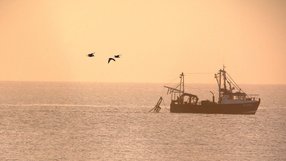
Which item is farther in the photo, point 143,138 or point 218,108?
point 218,108

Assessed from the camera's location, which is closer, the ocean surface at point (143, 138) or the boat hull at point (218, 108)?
the ocean surface at point (143, 138)

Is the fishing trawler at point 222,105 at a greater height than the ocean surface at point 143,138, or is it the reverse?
the fishing trawler at point 222,105

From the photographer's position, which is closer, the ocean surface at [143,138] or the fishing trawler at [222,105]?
the ocean surface at [143,138]

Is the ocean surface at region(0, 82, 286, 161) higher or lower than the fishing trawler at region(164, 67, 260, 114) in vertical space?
lower

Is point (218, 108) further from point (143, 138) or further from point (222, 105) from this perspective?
point (143, 138)

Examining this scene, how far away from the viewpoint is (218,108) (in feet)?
640

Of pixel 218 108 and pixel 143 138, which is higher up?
pixel 218 108

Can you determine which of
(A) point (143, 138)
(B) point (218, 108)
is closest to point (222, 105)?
(B) point (218, 108)

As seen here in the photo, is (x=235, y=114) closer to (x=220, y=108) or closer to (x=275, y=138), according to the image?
(x=220, y=108)

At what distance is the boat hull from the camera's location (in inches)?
7623

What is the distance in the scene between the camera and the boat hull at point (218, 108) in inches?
7623

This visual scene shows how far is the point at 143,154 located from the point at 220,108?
8508 centimetres

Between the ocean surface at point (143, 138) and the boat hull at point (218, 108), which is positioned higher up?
the boat hull at point (218, 108)

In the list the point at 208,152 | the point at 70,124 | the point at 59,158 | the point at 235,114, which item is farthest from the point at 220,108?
the point at 59,158
